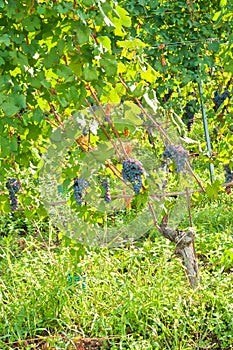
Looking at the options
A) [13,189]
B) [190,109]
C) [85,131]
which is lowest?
[190,109]

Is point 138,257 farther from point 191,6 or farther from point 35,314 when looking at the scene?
point 191,6

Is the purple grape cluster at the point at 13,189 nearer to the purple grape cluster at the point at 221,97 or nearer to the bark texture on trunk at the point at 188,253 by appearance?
the bark texture on trunk at the point at 188,253

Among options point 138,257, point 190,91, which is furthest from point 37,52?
point 190,91

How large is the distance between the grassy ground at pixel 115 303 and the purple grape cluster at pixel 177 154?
562 millimetres

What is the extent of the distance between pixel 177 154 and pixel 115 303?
0.76 meters

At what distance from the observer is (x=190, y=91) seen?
15.0 ft

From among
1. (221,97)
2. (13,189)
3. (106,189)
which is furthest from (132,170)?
(221,97)

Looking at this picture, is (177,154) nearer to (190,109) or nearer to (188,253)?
(188,253)

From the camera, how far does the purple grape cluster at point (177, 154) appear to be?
2.44m

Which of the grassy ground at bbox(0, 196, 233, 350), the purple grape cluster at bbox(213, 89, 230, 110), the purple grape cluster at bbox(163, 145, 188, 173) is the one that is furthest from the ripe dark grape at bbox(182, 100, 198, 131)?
the purple grape cluster at bbox(163, 145, 188, 173)

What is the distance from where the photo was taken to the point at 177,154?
245 centimetres

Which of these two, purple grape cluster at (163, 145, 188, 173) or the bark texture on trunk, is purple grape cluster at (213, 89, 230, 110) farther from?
purple grape cluster at (163, 145, 188, 173)

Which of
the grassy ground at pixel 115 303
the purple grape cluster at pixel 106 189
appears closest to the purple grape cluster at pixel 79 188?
the purple grape cluster at pixel 106 189

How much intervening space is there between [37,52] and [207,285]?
4.30 ft
